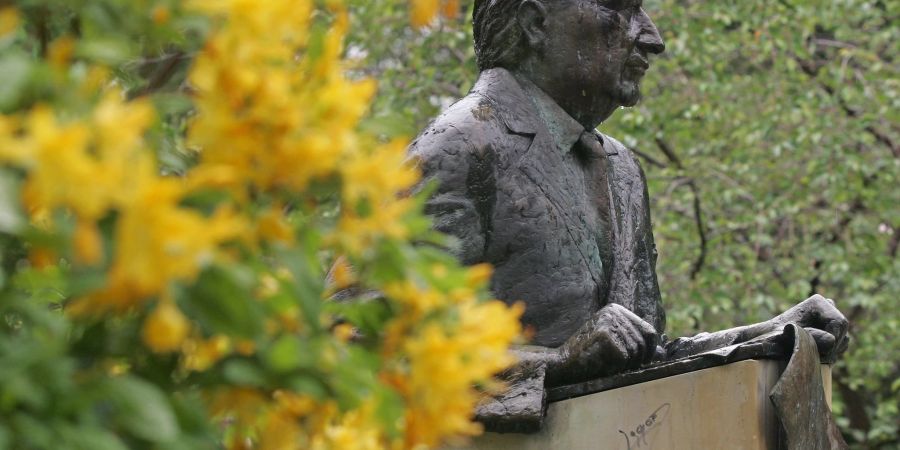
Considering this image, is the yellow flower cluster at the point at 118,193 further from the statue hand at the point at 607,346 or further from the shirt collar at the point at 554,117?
the shirt collar at the point at 554,117

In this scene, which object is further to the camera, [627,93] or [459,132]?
[627,93]

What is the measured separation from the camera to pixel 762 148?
11.3m

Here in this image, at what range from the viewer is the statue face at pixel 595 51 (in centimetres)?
452

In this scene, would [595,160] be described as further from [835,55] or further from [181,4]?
[835,55]

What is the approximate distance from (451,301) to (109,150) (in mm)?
532

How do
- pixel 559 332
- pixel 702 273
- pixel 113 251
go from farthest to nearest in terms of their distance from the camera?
pixel 702 273 < pixel 559 332 < pixel 113 251

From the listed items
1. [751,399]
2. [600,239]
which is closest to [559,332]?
[600,239]

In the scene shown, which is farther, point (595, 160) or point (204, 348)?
point (595, 160)

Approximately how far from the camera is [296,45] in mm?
1852

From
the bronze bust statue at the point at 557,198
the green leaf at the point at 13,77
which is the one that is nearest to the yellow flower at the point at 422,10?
the green leaf at the point at 13,77

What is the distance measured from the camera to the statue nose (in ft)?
15.0

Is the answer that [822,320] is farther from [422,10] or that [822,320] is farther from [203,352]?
[203,352]
